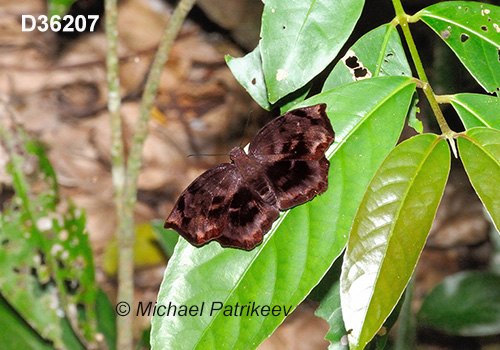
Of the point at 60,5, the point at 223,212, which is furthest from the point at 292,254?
the point at 60,5

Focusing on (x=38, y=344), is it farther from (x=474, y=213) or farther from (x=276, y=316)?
(x=474, y=213)

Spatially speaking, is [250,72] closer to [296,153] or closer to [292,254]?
[296,153]

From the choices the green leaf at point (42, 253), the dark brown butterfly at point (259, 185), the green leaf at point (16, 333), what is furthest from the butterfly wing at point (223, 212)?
the green leaf at point (16, 333)

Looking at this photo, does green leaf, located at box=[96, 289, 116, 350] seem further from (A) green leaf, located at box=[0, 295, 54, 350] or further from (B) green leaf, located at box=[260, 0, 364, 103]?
(B) green leaf, located at box=[260, 0, 364, 103]

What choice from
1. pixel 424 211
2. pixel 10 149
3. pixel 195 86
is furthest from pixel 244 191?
pixel 195 86

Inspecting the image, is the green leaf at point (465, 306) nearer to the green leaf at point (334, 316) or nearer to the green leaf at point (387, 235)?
the green leaf at point (334, 316)

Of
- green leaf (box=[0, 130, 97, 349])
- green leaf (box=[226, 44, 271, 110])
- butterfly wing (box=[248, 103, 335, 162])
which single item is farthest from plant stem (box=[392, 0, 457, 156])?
green leaf (box=[0, 130, 97, 349])

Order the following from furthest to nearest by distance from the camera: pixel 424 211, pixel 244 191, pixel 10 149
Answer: pixel 10 149 < pixel 244 191 < pixel 424 211
